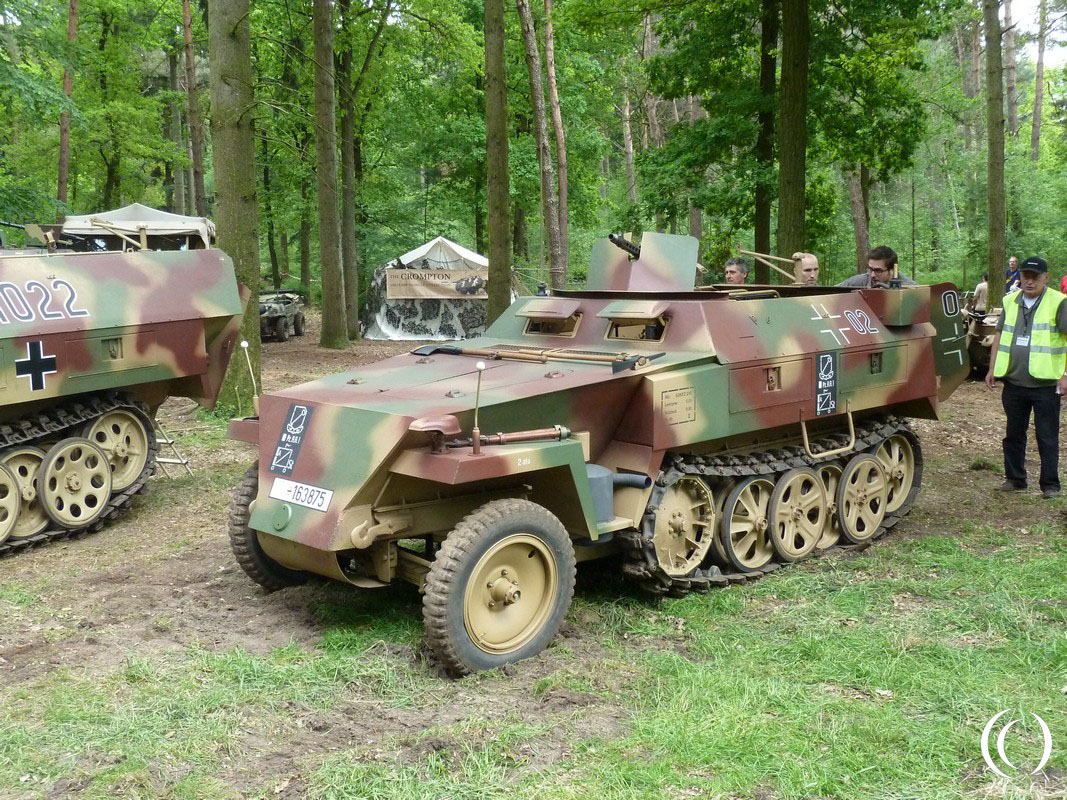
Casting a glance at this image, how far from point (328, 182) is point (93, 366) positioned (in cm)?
1155

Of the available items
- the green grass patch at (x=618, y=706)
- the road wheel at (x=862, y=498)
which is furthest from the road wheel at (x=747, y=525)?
the road wheel at (x=862, y=498)

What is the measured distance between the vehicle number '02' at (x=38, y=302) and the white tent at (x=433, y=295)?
641 inches

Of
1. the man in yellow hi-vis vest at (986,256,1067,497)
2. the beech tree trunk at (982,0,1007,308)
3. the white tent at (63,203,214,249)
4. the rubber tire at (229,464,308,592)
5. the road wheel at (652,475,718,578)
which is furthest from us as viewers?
the beech tree trunk at (982,0,1007,308)

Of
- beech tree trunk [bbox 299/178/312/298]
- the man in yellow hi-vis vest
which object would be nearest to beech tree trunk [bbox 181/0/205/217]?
beech tree trunk [bbox 299/178/312/298]

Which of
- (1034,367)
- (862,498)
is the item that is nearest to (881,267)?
(1034,367)

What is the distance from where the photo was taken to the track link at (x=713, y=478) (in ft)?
21.7

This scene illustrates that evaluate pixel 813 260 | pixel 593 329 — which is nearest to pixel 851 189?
pixel 813 260

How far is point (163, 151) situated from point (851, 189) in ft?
53.5

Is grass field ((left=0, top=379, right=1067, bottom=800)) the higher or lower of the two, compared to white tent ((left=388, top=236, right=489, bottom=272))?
lower

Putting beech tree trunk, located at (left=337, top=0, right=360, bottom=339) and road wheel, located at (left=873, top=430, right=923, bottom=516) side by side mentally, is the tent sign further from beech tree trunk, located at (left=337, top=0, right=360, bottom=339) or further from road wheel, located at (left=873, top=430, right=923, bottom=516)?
road wheel, located at (left=873, top=430, right=923, bottom=516)

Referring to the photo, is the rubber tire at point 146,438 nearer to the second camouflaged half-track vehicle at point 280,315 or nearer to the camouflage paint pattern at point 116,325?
the camouflage paint pattern at point 116,325

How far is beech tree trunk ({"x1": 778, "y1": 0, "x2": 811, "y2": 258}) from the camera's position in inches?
517

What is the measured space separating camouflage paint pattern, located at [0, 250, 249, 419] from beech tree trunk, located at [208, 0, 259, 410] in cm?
244

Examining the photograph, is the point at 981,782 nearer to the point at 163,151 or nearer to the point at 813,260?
the point at 813,260
